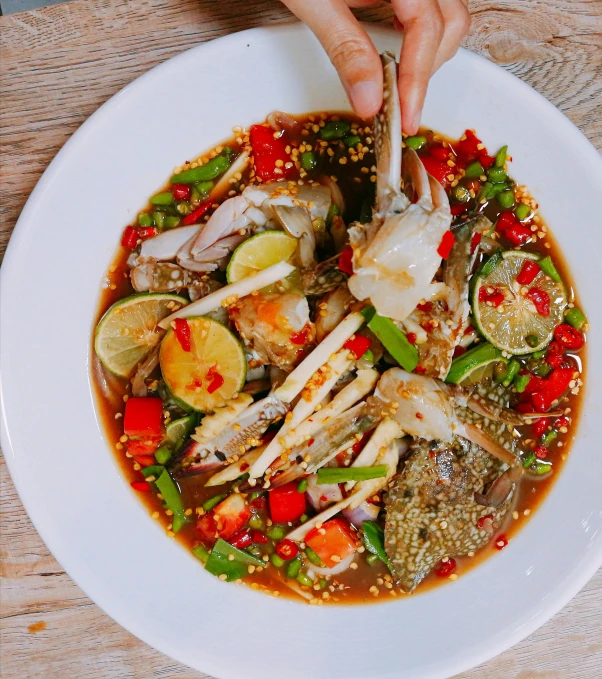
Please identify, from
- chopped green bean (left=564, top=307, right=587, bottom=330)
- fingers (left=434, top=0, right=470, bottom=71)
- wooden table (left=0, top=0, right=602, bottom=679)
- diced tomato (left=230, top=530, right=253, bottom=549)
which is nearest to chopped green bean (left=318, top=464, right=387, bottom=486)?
diced tomato (left=230, top=530, right=253, bottom=549)

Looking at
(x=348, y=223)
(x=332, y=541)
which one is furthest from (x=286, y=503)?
(x=348, y=223)

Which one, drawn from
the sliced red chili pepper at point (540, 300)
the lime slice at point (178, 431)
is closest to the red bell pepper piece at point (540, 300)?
the sliced red chili pepper at point (540, 300)

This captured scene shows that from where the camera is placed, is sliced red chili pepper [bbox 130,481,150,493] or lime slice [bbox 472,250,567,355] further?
sliced red chili pepper [bbox 130,481,150,493]

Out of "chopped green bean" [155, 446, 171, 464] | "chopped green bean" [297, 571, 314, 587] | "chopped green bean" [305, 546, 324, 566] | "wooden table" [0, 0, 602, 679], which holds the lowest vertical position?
"chopped green bean" [297, 571, 314, 587]

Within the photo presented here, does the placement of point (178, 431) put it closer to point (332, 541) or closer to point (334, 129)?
point (332, 541)

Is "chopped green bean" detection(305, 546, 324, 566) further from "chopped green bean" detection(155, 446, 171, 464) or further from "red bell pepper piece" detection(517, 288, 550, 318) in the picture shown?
"red bell pepper piece" detection(517, 288, 550, 318)

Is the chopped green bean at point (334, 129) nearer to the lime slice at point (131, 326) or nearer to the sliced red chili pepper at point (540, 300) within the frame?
the lime slice at point (131, 326)
